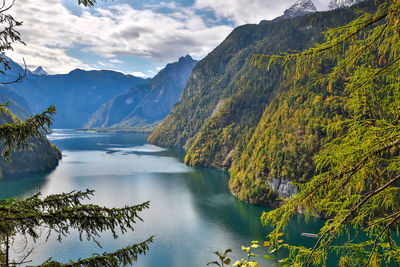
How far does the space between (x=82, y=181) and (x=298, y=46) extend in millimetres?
144228

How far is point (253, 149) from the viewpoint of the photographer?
10750 cm

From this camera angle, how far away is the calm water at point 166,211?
143 ft

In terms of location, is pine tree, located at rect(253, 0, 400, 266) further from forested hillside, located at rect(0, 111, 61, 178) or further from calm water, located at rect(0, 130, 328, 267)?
forested hillside, located at rect(0, 111, 61, 178)

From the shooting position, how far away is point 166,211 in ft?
209

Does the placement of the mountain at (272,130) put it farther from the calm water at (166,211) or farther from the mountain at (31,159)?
the mountain at (31,159)

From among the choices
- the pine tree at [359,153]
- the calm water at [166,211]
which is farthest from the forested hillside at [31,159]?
the pine tree at [359,153]

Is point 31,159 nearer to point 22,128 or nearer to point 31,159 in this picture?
point 31,159

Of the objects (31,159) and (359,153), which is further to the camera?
(31,159)

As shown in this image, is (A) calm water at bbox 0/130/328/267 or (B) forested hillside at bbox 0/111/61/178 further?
(B) forested hillside at bbox 0/111/61/178

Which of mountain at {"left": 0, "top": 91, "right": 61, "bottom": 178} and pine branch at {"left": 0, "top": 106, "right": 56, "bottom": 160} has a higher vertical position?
pine branch at {"left": 0, "top": 106, "right": 56, "bottom": 160}

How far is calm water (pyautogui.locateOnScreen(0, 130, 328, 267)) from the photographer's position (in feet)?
143

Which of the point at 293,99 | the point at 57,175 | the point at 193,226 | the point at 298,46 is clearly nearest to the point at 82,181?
the point at 57,175

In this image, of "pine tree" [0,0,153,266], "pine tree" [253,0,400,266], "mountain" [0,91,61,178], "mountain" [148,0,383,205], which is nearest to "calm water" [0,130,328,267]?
"mountain" [0,91,61,178]

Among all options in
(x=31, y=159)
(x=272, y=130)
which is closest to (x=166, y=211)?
(x=272, y=130)
